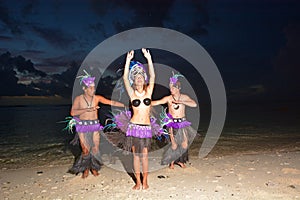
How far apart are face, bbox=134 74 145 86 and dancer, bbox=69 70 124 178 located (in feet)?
2.83

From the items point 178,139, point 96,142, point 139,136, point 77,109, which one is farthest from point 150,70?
point 178,139

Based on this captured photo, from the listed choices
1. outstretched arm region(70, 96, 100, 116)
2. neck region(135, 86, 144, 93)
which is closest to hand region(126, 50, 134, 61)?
neck region(135, 86, 144, 93)

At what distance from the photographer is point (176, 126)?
21.2ft

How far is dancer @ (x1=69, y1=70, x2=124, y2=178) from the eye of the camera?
5777mm

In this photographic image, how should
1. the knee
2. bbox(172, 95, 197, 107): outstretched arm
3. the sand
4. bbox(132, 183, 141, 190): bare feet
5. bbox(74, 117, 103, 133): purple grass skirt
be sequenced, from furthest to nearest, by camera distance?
the knee < bbox(172, 95, 197, 107): outstretched arm < bbox(74, 117, 103, 133): purple grass skirt < bbox(132, 183, 141, 190): bare feet < the sand

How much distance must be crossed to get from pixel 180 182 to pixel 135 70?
96.1 inches

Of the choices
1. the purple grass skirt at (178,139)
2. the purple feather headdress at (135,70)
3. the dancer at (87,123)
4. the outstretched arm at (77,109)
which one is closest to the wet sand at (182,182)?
the purple grass skirt at (178,139)

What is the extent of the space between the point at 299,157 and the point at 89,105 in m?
5.74

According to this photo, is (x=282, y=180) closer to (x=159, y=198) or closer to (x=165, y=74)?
(x=159, y=198)

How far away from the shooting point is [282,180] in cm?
544

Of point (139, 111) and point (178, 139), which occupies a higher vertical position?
point (139, 111)

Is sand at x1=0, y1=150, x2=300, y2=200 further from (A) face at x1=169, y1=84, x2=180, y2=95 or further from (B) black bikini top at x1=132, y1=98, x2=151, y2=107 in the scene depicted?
(A) face at x1=169, y1=84, x2=180, y2=95

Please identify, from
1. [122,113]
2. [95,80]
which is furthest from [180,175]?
[95,80]

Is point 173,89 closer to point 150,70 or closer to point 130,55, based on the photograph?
point 150,70
